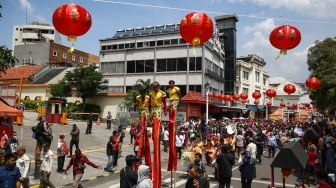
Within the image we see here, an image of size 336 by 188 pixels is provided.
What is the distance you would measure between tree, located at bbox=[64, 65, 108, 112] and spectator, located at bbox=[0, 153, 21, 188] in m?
32.2

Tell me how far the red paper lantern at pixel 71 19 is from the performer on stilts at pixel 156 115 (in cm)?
258

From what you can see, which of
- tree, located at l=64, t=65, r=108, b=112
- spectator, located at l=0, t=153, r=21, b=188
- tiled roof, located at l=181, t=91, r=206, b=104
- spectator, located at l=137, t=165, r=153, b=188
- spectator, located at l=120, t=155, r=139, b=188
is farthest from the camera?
tree, located at l=64, t=65, r=108, b=112

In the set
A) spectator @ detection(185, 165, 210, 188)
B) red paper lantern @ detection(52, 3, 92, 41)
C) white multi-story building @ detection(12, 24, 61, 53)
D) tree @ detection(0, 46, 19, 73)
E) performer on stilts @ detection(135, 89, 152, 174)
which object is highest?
white multi-story building @ detection(12, 24, 61, 53)

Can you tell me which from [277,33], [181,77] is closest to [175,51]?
[181,77]

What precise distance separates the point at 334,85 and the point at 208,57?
17.1 metres

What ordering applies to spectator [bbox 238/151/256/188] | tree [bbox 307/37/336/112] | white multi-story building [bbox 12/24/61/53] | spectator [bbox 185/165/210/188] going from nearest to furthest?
1. spectator [bbox 185/165/210/188]
2. spectator [bbox 238/151/256/188]
3. tree [bbox 307/37/336/112]
4. white multi-story building [bbox 12/24/61/53]

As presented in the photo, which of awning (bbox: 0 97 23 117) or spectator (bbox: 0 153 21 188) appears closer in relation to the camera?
spectator (bbox: 0 153 21 188)

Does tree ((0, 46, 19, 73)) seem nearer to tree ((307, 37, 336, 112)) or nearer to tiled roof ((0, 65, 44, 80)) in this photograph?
tree ((307, 37, 336, 112))

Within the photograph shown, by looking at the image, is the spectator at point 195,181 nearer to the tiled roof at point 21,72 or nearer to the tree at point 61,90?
the tree at point 61,90

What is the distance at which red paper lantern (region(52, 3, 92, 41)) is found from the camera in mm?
8875

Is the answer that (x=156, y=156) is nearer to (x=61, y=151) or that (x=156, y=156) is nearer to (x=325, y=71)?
(x=61, y=151)

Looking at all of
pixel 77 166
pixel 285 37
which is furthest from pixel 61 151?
pixel 285 37

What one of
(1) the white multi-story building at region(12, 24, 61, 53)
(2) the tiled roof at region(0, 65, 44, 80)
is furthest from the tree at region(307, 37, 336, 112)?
(1) the white multi-story building at region(12, 24, 61, 53)

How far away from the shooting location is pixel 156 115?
10078mm
